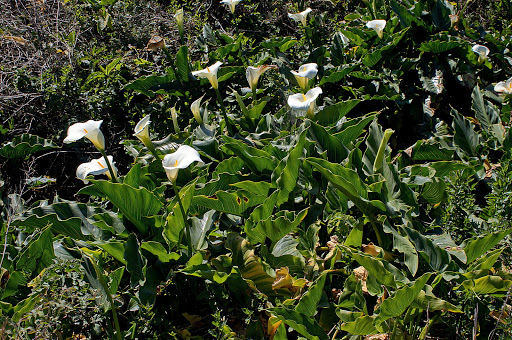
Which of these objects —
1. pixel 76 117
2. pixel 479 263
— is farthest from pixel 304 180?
pixel 76 117

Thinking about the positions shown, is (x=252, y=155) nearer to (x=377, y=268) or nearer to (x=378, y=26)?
(x=377, y=268)

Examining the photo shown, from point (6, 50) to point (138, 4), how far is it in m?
1.57

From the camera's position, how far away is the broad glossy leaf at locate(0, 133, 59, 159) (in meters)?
3.34

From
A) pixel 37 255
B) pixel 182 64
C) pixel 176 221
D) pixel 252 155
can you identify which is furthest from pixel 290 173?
pixel 182 64

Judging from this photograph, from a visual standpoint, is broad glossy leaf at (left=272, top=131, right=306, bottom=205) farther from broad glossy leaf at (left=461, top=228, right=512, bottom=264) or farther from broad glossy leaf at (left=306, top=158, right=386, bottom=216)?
broad glossy leaf at (left=461, top=228, right=512, bottom=264)

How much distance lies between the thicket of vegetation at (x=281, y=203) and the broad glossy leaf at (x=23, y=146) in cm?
1

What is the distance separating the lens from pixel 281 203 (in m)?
2.42

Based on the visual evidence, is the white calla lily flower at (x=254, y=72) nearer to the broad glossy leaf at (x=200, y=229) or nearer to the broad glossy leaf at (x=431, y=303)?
the broad glossy leaf at (x=200, y=229)

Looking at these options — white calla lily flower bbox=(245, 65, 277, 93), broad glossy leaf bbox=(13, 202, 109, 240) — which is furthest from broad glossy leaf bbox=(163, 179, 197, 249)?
white calla lily flower bbox=(245, 65, 277, 93)

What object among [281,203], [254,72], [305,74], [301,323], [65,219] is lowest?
[301,323]

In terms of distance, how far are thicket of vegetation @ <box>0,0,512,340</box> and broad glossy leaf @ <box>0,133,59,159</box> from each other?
15 millimetres

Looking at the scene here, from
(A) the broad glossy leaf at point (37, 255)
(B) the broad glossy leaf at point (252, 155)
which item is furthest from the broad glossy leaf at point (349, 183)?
(A) the broad glossy leaf at point (37, 255)

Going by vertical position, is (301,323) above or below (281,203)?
below

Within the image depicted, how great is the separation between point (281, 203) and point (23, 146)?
2140 millimetres
